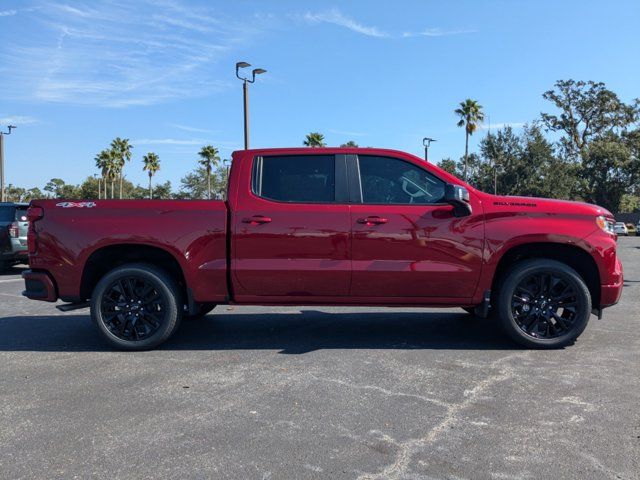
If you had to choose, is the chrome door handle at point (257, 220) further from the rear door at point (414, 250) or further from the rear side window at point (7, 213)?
the rear side window at point (7, 213)

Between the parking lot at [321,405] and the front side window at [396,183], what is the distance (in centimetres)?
150

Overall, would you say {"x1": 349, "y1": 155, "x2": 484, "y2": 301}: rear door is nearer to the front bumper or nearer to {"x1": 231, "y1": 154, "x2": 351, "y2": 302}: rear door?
{"x1": 231, "y1": 154, "x2": 351, "y2": 302}: rear door

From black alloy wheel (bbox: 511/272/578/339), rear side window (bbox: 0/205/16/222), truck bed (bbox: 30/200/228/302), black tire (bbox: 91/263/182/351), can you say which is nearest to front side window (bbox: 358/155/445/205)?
black alloy wheel (bbox: 511/272/578/339)

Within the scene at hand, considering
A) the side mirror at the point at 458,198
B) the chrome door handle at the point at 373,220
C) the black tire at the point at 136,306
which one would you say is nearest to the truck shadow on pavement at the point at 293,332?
the black tire at the point at 136,306

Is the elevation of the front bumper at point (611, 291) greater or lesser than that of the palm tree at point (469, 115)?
lesser

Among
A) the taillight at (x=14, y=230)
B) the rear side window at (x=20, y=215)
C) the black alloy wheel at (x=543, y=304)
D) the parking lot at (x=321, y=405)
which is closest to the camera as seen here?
the parking lot at (x=321, y=405)

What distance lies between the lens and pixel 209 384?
430 centimetres

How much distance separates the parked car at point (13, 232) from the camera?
39.8 feet

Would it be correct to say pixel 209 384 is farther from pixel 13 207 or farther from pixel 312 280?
pixel 13 207

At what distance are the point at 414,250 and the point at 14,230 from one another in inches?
413

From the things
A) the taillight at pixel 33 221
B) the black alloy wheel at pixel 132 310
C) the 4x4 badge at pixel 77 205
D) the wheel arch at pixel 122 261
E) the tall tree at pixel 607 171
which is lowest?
the black alloy wheel at pixel 132 310

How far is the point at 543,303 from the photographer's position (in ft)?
17.3

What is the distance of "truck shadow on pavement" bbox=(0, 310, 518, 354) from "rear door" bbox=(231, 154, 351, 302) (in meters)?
0.66

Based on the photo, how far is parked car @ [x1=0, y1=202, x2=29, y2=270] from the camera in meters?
12.1
